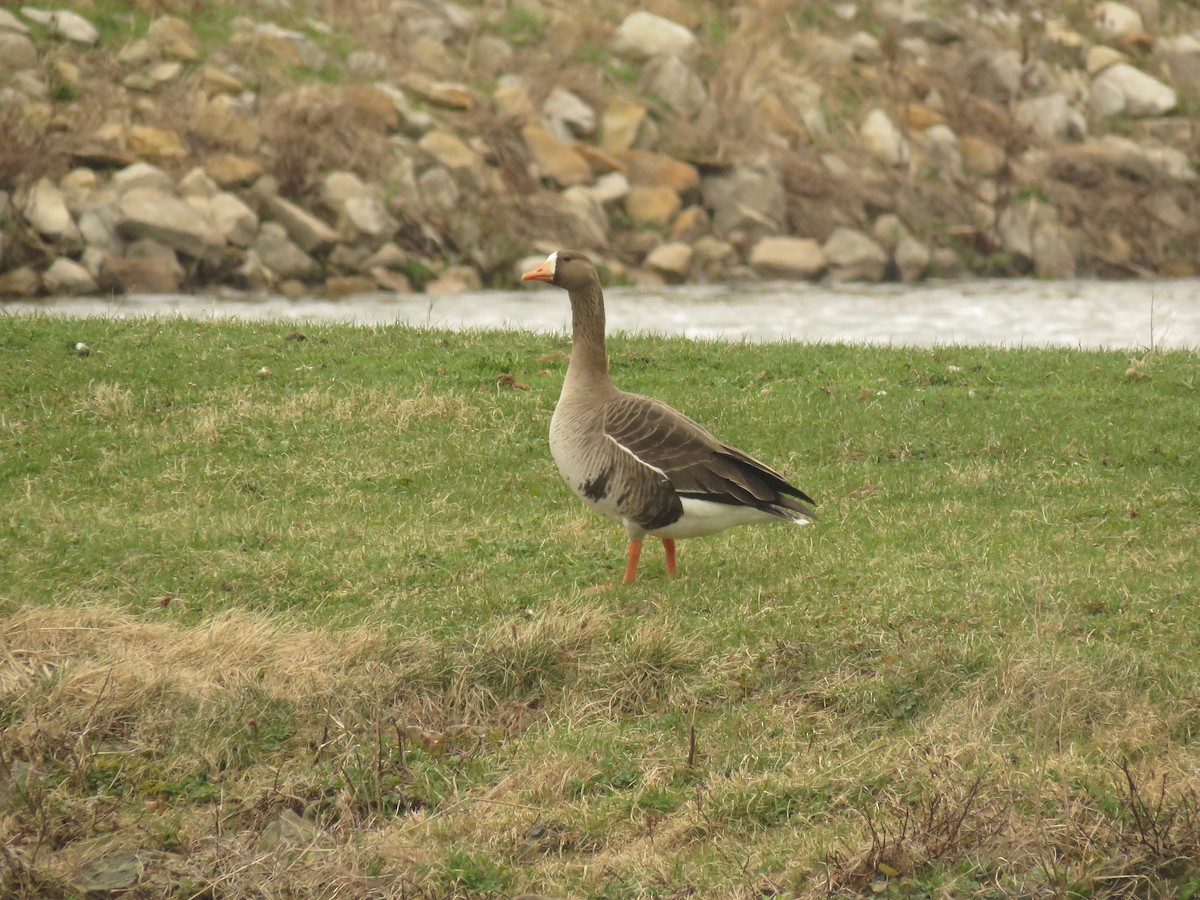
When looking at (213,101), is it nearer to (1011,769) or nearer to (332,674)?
(332,674)

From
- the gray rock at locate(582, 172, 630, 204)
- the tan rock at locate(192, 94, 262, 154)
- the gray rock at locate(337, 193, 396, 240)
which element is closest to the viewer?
the gray rock at locate(337, 193, 396, 240)

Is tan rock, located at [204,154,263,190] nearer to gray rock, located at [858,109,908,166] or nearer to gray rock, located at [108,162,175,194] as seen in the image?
gray rock, located at [108,162,175,194]

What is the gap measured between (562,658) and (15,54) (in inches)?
1022

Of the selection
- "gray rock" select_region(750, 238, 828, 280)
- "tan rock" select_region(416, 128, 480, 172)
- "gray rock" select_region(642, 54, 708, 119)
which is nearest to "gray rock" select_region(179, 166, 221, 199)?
"tan rock" select_region(416, 128, 480, 172)

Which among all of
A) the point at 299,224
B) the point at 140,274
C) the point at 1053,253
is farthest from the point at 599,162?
the point at 140,274

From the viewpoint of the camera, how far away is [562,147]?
32719 millimetres

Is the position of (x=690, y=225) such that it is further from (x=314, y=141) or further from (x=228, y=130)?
(x=228, y=130)

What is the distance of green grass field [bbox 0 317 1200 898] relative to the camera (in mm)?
7281

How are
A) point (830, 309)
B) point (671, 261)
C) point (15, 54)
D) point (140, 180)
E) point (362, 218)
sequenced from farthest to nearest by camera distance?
point (671, 261), point (15, 54), point (362, 218), point (830, 309), point (140, 180)

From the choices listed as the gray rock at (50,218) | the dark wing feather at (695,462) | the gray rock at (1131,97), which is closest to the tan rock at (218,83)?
the gray rock at (50,218)

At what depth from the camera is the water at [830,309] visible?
2383cm

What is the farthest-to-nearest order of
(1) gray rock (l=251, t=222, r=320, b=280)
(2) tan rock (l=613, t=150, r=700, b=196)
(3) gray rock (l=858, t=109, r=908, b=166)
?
(3) gray rock (l=858, t=109, r=908, b=166)
(2) tan rock (l=613, t=150, r=700, b=196)
(1) gray rock (l=251, t=222, r=320, b=280)

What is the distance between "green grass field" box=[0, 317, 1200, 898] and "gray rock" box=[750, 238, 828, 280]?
18.1 meters

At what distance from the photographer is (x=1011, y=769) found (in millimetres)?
7699
